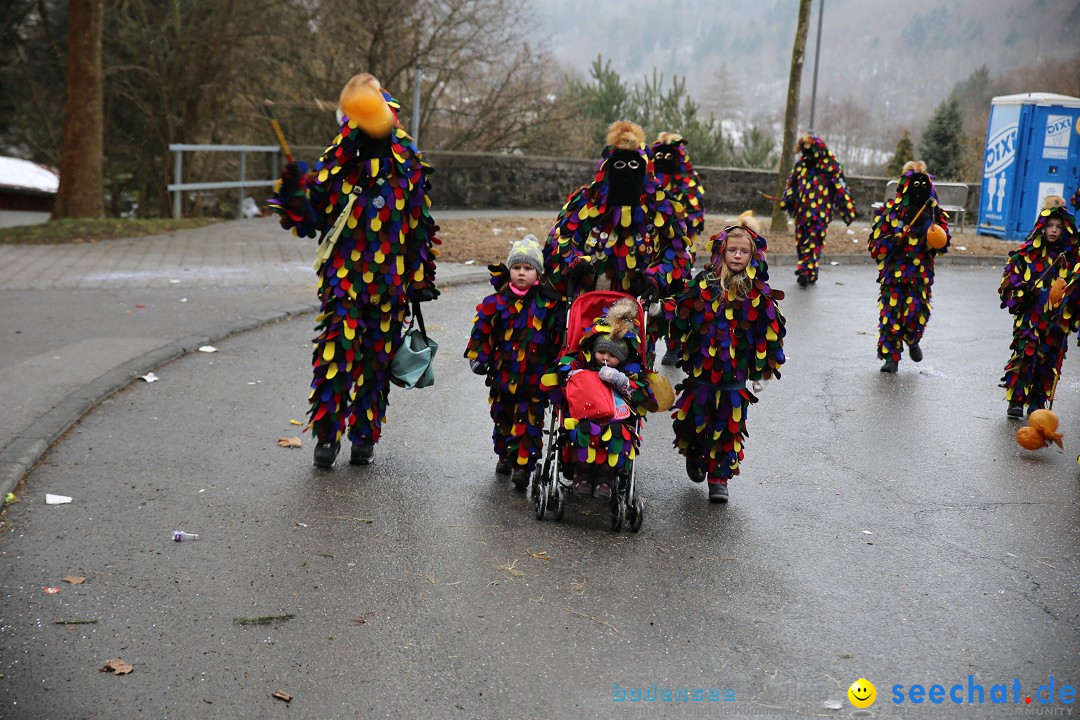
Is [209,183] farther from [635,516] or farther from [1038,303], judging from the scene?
[635,516]

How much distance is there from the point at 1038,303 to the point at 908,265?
69.2 inches

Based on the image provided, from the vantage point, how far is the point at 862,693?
13.5ft

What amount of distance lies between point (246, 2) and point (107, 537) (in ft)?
59.5

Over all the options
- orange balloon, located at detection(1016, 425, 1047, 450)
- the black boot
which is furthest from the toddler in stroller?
orange balloon, located at detection(1016, 425, 1047, 450)

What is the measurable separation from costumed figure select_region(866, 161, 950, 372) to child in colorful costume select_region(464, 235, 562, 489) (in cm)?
472

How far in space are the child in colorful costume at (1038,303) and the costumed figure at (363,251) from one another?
4.71 metres

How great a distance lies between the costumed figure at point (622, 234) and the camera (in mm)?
6238

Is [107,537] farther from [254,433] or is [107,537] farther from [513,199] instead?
[513,199]

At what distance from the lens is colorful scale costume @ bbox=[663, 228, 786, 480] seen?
6148mm

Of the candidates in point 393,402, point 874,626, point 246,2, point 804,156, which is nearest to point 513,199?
point 246,2

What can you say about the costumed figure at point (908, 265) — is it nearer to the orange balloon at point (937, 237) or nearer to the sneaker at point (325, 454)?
the orange balloon at point (937, 237)

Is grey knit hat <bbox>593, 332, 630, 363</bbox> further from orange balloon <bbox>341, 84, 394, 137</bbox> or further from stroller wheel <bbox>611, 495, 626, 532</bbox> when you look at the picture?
orange balloon <bbox>341, 84, 394, 137</bbox>

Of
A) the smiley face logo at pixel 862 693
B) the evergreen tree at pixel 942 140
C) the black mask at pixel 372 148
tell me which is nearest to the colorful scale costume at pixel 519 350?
the black mask at pixel 372 148

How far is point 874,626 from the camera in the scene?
471 centimetres
